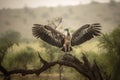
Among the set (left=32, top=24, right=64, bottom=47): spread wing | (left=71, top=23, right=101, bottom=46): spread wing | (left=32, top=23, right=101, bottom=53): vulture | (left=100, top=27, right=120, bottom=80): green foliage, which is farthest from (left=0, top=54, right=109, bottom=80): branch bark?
(left=100, top=27, right=120, bottom=80): green foliage

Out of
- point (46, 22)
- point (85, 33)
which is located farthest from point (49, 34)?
point (46, 22)

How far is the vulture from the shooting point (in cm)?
1061

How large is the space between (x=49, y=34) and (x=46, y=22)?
74.2 ft

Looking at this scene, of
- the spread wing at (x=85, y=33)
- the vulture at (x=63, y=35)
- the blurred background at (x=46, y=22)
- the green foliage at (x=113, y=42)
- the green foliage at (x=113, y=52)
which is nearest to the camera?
the vulture at (x=63, y=35)

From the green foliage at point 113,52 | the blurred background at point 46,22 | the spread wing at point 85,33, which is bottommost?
the blurred background at point 46,22

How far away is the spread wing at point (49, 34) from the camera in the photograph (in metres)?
10.6

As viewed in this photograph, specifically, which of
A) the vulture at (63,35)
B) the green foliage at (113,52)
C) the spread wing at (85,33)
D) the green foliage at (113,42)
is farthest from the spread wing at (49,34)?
the green foliage at (113,42)

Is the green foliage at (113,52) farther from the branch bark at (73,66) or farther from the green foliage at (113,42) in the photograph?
the branch bark at (73,66)

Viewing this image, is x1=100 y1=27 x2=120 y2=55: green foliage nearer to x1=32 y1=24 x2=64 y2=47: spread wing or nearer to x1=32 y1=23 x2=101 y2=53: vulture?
x1=32 y1=23 x2=101 y2=53: vulture

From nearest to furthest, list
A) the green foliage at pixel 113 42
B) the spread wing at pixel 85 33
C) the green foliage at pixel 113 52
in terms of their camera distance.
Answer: the spread wing at pixel 85 33
the green foliage at pixel 113 52
the green foliage at pixel 113 42

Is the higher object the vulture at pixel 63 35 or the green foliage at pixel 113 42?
the vulture at pixel 63 35

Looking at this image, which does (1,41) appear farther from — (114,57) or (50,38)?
(50,38)

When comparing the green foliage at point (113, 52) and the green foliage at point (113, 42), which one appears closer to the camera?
the green foliage at point (113, 52)

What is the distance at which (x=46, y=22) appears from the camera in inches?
1312
